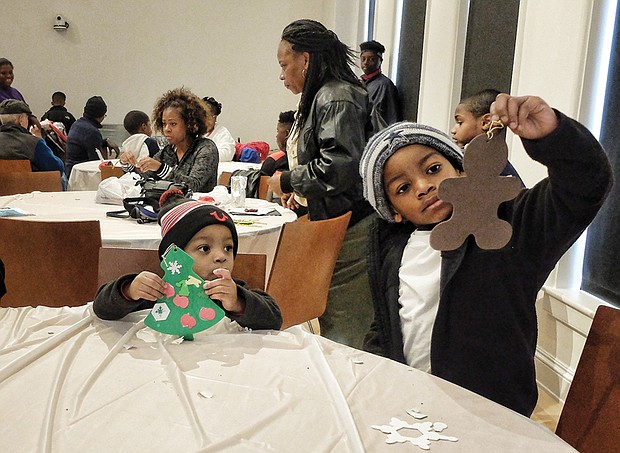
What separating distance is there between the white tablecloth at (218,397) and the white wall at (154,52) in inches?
367

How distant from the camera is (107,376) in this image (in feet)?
4.15

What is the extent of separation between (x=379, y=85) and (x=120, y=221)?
420 cm

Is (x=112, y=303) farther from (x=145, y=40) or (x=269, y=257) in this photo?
(x=145, y=40)

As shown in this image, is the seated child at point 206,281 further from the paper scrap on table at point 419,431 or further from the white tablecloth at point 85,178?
the white tablecloth at point 85,178

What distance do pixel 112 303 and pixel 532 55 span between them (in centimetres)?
274

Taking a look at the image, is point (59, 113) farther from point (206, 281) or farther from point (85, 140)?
point (206, 281)

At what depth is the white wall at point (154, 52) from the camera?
407 inches

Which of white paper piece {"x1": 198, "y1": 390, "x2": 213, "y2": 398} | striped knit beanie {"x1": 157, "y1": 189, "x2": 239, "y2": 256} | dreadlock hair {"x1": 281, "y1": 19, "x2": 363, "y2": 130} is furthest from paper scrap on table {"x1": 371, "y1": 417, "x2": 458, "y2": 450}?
Answer: dreadlock hair {"x1": 281, "y1": 19, "x2": 363, "y2": 130}

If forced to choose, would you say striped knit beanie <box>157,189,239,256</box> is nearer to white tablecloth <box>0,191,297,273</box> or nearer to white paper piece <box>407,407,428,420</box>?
white paper piece <box>407,407,428,420</box>

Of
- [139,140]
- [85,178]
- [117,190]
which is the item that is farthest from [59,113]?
[117,190]

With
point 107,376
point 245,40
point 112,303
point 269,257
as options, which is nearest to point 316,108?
point 269,257

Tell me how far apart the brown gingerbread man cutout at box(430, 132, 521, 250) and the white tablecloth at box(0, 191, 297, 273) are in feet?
5.50

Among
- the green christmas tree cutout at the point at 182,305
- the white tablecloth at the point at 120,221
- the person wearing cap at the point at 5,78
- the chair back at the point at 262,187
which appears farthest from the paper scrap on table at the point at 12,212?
the person wearing cap at the point at 5,78

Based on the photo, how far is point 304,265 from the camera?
9.02 feet
